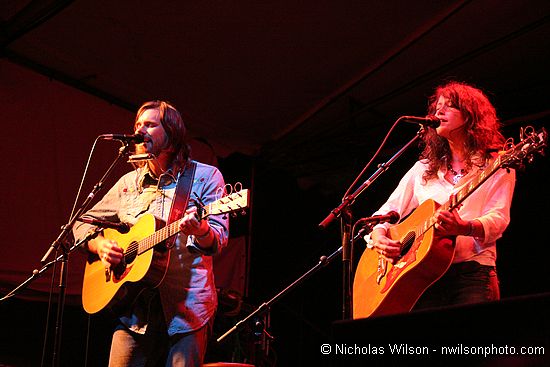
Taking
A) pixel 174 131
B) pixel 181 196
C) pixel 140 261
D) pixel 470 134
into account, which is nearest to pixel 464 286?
pixel 470 134

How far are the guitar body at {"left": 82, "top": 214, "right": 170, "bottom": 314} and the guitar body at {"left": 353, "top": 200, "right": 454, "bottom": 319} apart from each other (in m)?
1.32

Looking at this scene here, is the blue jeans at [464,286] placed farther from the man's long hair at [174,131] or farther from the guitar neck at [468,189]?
the man's long hair at [174,131]

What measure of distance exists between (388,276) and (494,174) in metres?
0.87

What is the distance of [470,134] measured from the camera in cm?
349

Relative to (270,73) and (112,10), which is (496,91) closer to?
(270,73)

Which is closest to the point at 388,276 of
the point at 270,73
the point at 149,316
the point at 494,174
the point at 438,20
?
the point at 494,174

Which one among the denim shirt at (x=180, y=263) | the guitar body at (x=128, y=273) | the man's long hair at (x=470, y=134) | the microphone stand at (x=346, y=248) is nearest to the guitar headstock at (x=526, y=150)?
the man's long hair at (x=470, y=134)

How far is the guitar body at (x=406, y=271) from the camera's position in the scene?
3.09m

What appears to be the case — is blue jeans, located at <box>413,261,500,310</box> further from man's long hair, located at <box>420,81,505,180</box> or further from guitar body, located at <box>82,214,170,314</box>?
guitar body, located at <box>82,214,170,314</box>

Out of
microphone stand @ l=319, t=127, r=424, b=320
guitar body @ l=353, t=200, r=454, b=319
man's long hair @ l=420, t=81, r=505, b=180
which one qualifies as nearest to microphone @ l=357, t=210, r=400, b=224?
guitar body @ l=353, t=200, r=454, b=319

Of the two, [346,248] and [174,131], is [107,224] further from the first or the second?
[346,248]

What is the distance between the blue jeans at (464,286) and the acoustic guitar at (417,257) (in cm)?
7

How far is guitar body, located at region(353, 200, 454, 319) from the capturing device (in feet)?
10.1

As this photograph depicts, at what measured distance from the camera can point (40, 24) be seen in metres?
5.22
